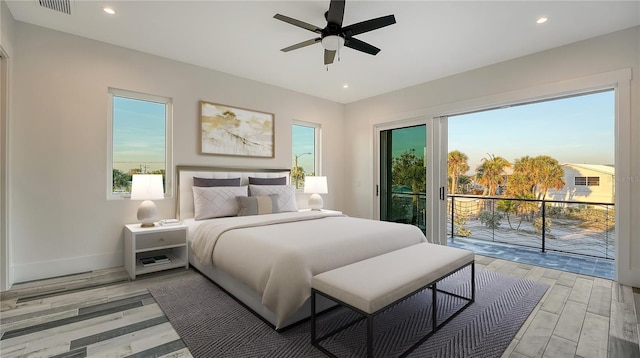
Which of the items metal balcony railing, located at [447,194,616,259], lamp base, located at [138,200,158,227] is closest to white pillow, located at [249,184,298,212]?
lamp base, located at [138,200,158,227]

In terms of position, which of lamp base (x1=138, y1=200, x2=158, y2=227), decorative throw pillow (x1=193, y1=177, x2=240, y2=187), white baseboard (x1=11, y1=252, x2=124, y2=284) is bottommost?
white baseboard (x1=11, y1=252, x2=124, y2=284)

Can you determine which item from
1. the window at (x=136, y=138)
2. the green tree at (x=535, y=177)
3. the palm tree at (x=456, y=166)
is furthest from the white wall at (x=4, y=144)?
the green tree at (x=535, y=177)

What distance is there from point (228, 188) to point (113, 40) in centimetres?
211

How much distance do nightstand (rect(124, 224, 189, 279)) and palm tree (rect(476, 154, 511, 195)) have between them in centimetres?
593

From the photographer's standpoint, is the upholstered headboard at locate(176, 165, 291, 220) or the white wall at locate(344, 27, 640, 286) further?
the upholstered headboard at locate(176, 165, 291, 220)

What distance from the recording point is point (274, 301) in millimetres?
1876

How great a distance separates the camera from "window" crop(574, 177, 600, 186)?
475 centimetres

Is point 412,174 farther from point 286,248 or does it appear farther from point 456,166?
point 286,248

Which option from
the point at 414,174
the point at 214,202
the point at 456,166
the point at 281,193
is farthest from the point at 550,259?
the point at 214,202

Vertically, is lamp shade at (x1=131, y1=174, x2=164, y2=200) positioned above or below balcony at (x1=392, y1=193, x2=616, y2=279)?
above

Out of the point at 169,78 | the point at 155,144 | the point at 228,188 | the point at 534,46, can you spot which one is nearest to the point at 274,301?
the point at 228,188

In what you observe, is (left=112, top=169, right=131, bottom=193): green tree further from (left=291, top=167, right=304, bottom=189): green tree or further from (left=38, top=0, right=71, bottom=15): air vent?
(left=291, top=167, right=304, bottom=189): green tree

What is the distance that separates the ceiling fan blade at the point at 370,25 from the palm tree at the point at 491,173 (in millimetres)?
4955

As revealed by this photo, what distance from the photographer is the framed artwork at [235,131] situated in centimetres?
399
